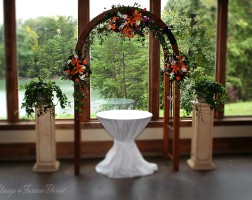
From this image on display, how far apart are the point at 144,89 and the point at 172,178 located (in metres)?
1.54

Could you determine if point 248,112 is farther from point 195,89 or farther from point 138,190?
point 138,190

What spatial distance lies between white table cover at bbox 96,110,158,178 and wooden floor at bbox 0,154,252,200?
0.13 metres

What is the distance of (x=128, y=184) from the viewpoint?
407cm

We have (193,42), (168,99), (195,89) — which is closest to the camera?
(195,89)

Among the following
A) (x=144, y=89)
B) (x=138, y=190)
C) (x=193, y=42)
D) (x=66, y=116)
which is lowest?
(x=138, y=190)

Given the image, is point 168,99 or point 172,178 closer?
point 172,178

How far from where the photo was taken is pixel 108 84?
16.7 ft

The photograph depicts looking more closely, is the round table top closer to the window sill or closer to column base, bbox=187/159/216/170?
the window sill

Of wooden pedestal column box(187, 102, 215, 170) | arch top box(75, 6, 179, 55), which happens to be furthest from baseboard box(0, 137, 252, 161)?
arch top box(75, 6, 179, 55)

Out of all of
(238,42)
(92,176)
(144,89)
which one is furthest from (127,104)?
(238,42)

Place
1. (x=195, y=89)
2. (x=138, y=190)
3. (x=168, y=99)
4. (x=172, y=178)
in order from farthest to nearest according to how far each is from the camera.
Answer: (x=168, y=99) < (x=195, y=89) < (x=172, y=178) < (x=138, y=190)

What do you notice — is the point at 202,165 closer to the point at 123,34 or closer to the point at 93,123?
the point at 93,123

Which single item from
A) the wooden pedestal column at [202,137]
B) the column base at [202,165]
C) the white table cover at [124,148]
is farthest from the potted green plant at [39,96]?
the column base at [202,165]

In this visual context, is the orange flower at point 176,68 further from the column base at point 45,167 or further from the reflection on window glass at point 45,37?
the column base at point 45,167
